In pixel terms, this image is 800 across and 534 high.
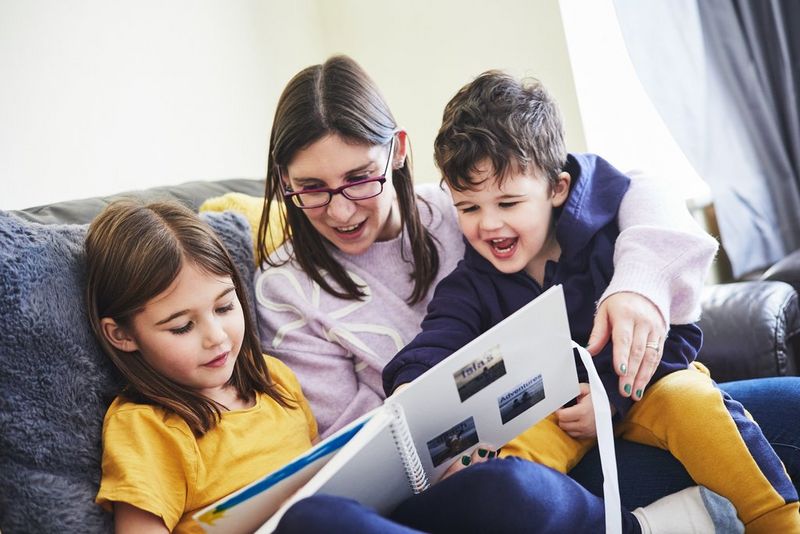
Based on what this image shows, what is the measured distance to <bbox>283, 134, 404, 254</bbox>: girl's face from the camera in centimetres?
136

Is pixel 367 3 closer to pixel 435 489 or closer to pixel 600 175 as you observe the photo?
pixel 600 175

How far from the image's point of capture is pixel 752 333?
1.55 metres

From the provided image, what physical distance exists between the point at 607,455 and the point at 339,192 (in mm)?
627

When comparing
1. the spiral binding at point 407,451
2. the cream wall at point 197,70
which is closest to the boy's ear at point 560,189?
the spiral binding at point 407,451

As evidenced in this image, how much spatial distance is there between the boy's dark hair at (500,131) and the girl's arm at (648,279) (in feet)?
0.57

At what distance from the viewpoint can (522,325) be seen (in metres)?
1.00

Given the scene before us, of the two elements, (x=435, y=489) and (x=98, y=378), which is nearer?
(x=435, y=489)

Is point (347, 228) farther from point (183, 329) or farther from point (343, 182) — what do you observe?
point (183, 329)

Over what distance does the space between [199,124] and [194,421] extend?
1258 mm

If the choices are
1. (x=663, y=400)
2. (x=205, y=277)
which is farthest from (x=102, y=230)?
(x=663, y=400)

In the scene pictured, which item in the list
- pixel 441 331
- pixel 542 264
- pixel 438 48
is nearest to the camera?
pixel 441 331

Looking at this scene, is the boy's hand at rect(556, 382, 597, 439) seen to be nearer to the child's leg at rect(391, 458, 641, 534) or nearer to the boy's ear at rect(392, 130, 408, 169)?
the child's leg at rect(391, 458, 641, 534)

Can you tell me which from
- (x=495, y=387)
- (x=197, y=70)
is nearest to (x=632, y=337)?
(x=495, y=387)

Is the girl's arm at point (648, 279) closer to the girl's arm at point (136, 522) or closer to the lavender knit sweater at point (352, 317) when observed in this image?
the lavender knit sweater at point (352, 317)
